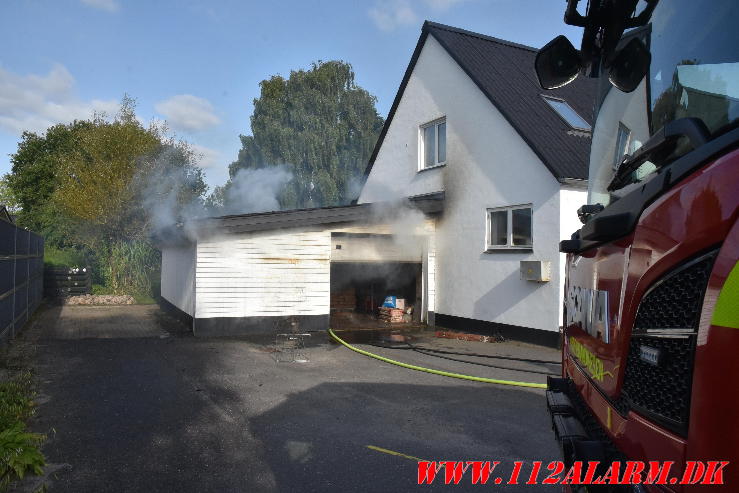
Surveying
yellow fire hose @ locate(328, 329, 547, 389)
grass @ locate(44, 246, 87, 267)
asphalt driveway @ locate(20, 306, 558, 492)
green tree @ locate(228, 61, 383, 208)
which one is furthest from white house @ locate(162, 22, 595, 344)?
green tree @ locate(228, 61, 383, 208)

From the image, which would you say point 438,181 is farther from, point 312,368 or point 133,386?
point 133,386

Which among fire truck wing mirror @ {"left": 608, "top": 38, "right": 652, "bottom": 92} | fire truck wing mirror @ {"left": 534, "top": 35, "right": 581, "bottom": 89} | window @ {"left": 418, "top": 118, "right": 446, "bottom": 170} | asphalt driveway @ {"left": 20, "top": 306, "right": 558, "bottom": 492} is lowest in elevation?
asphalt driveway @ {"left": 20, "top": 306, "right": 558, "bottom": 492}

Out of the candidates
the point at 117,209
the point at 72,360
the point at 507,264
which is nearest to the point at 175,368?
the point at 72,360

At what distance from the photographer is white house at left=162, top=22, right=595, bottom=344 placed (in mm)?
10250

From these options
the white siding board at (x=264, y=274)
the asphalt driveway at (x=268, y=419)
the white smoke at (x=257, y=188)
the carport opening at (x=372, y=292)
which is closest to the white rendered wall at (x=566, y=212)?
the asphalt driveway at (x=268, y=419)

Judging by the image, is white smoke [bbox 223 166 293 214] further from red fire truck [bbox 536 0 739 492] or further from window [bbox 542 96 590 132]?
red fire truck [bbox 536 0 739 492]

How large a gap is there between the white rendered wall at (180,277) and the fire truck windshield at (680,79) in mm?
10594

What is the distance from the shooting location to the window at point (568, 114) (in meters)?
11.7

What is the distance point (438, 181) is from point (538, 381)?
698cm

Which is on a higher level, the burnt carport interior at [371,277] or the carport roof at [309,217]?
the carport roof at [309,217]

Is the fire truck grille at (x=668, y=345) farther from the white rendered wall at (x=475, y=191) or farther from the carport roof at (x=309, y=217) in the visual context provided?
the carport roof at (x=309, y=217)

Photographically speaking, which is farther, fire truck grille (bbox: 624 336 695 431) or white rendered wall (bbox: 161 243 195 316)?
white rendered wall (bbox: 161 243 195 316)

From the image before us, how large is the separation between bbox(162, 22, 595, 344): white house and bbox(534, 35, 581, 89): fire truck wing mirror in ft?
24.8

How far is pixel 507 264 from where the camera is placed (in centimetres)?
1087
